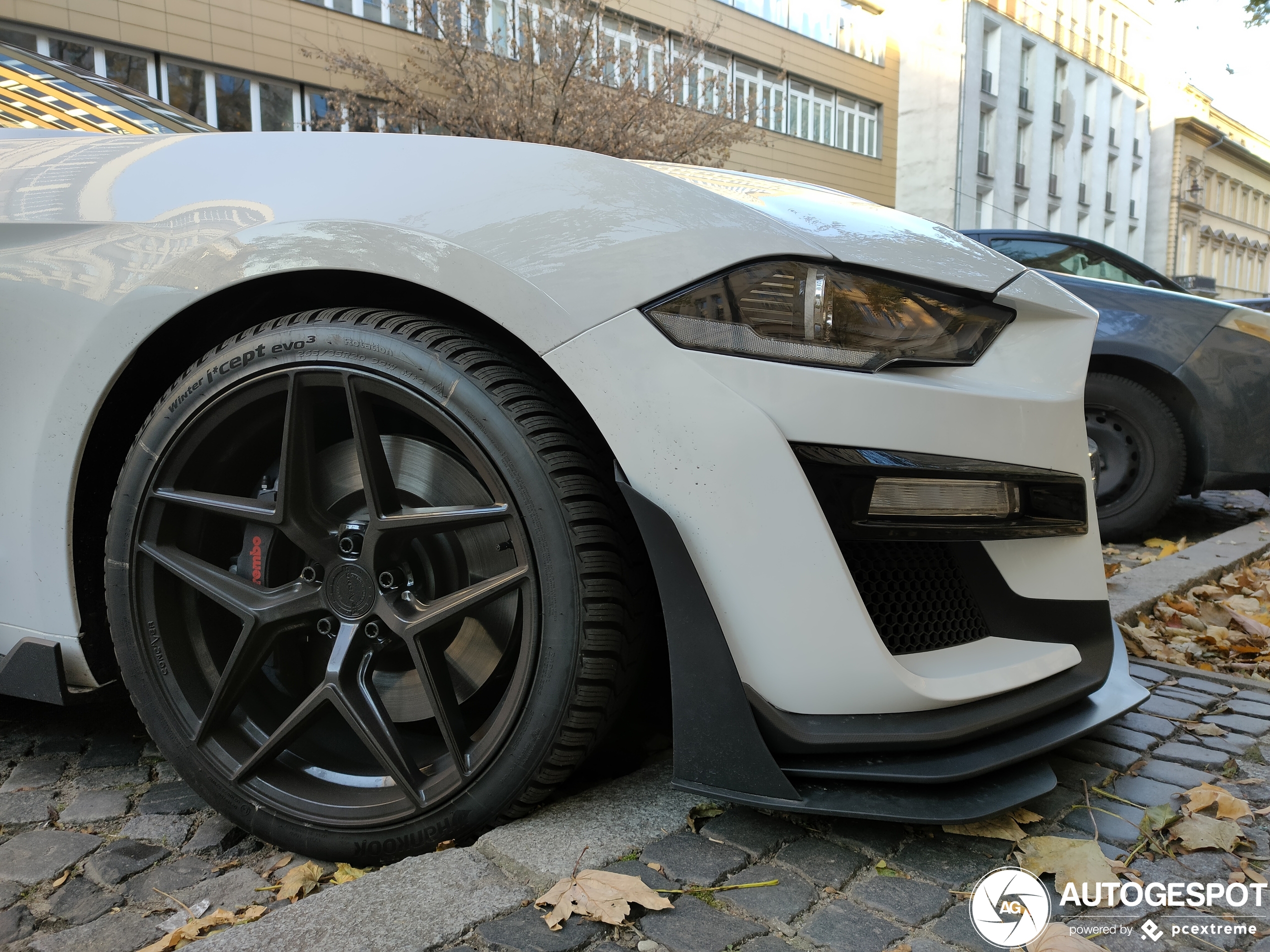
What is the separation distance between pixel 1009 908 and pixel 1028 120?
39680 millimetres

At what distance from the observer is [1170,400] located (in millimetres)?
4441

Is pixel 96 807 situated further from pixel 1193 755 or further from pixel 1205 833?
pixel 1193 755

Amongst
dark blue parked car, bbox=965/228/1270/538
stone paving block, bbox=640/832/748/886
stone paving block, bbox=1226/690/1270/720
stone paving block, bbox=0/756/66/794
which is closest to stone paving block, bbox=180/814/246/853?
stone paving block, bbox=0/756/66/794

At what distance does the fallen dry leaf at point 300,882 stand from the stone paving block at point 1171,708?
1.86m

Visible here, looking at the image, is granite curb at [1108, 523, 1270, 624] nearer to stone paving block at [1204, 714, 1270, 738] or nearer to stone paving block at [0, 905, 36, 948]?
stone paving block at [1204, 714, 1270, 738]

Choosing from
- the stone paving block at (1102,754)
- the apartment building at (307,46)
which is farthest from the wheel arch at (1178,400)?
the apartment building at (307,46)

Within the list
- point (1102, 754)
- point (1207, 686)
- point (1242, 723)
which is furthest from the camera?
point (1207, 686)

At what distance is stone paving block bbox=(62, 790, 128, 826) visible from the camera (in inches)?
75.0

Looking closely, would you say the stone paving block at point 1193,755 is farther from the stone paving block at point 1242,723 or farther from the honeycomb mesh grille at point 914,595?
the honeycomb mesh grille at point 914,595

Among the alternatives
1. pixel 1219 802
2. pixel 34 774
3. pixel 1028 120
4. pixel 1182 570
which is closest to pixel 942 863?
pixel 1219 802

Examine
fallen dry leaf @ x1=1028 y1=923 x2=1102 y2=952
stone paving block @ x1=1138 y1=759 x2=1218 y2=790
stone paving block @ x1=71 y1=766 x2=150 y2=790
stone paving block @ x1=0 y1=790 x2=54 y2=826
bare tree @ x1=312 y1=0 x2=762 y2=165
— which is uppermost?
bare tree @ x1=312 y1=0 x2=762 y2=165

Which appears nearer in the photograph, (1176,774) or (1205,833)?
(1205,833)

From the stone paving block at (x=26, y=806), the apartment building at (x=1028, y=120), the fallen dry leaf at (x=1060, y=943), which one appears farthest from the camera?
the apartment building at (x=1028, y=120)

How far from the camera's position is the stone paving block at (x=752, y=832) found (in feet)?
5.04
